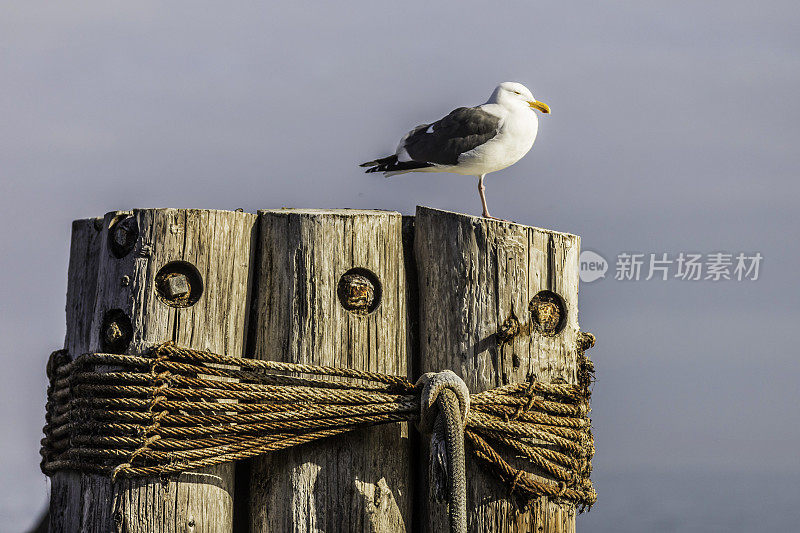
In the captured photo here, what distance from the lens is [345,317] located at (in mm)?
3447

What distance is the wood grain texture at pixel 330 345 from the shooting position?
338 centimetres

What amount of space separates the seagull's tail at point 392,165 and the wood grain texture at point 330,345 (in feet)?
9.82

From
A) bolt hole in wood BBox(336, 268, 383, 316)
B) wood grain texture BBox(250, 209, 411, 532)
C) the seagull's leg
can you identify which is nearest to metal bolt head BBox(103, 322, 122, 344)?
wood grain texture BBox(250, 209, 411, 532)

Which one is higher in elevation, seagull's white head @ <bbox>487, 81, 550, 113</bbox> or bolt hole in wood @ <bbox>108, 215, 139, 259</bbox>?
seagull's white head @ <bbox>487, 81, 550, 113</bbox>

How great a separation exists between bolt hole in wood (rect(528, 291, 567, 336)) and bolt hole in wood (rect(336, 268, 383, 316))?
23.9 inches

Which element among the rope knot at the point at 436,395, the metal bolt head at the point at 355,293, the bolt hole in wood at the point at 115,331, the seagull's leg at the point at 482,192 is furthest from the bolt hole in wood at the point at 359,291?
the seagull's leg at the point at 482,192

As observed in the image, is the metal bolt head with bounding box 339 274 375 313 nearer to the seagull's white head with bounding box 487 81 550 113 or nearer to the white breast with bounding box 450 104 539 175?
the white breast with bounding box 450 104 539 175

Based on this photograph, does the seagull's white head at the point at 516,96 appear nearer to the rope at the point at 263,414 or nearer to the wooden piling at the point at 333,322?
the wooden piling at the point at 333,322

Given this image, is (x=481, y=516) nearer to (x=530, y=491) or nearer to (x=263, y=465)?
(x=530, y=491)

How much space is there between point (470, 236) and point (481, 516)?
3.45 ft

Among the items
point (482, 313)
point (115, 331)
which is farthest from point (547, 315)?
point (115, 331)

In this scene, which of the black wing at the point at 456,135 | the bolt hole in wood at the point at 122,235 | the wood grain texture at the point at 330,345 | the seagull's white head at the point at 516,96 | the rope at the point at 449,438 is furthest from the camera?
the seagull's white head at the point at 516,96

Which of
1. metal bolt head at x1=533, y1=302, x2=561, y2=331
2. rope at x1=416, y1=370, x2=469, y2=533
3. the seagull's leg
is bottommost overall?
rope at x1=416, y1=370, x2=469, y2=533

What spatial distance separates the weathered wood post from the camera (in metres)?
3.31
